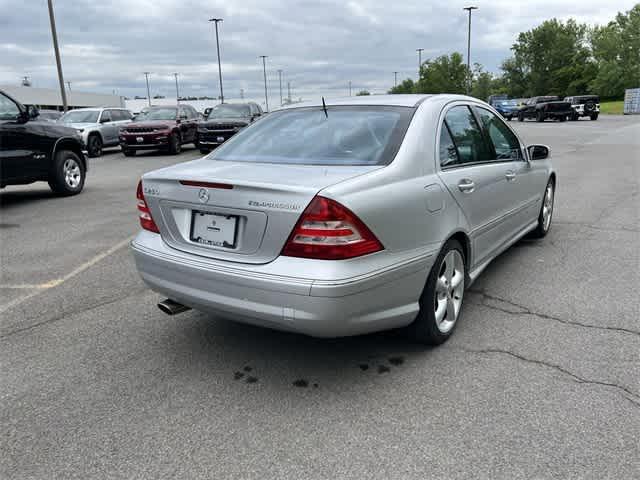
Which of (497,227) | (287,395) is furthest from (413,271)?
(497,227)

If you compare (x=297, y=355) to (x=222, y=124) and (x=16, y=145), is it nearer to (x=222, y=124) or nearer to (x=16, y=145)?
(x=16, y=145)

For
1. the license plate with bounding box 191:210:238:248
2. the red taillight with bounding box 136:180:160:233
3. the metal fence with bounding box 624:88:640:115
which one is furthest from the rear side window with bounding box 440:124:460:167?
the metal fence with bounding box 624:88:640:115

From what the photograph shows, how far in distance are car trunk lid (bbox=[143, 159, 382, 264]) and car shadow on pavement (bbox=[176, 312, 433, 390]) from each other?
2.41 feet

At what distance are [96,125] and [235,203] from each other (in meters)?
19.3

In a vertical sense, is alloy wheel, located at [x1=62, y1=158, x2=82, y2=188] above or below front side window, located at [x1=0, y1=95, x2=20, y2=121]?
below

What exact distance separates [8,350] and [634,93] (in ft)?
195

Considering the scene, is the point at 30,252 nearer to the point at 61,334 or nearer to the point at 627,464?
the point at 61,334

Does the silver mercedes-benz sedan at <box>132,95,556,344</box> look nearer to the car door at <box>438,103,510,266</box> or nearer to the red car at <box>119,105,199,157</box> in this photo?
the car door at <box>438,103,510,266</box>

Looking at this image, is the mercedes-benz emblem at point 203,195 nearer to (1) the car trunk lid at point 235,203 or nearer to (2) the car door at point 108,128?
(1) the car trunk lid at point 235,203

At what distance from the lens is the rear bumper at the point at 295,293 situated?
2779 mm

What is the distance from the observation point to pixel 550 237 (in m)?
6.45

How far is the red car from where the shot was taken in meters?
18.9

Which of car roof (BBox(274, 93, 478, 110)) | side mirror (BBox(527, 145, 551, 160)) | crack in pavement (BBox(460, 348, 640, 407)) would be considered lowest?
crack in pavement (BBox(460, 348, 640, 407))

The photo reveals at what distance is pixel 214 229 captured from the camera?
10.2 feet
